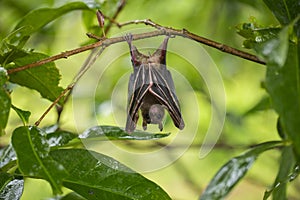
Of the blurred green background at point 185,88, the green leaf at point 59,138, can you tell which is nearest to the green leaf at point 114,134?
the green leaf at point 59,138

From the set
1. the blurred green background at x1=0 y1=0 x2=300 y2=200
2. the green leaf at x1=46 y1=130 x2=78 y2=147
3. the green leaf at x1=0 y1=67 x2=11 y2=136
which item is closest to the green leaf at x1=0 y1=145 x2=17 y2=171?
the green leaf at x1=46 y1=130 x2=78 y2=147

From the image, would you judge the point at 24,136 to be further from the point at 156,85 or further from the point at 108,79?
the point at 108,79

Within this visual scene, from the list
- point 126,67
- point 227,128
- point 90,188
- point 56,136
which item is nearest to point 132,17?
point 126,67

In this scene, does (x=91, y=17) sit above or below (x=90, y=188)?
above

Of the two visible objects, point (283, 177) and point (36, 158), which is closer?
point (36, 158)

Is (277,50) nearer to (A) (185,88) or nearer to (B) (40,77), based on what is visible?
(B) (40,77)

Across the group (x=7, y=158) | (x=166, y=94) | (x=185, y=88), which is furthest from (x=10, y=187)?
(x=185, y=88)

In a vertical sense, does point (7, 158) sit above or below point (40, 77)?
below
